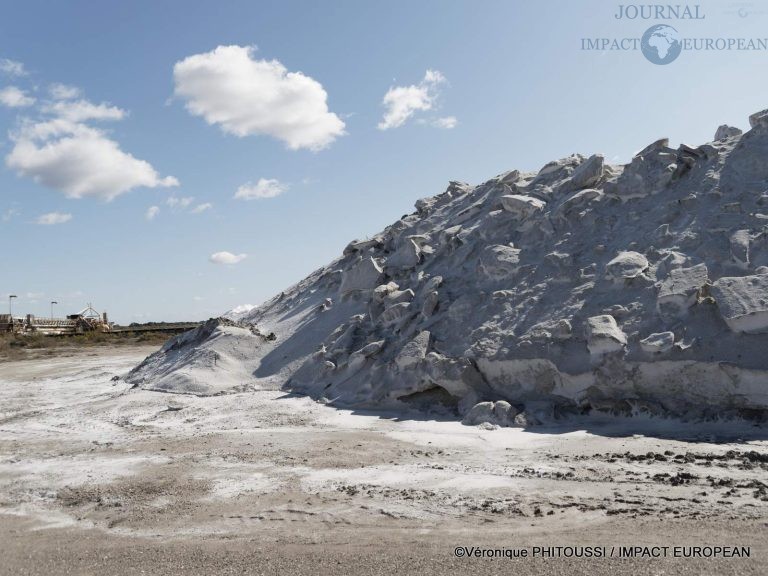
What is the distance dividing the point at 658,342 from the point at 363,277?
7.41 meters

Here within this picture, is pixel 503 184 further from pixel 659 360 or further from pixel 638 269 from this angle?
pixel 659 360

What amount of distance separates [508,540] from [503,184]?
11078 millimetres

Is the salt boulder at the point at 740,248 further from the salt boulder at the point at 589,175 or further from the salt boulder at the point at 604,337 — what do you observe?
the salt boulder at the point at 589,175

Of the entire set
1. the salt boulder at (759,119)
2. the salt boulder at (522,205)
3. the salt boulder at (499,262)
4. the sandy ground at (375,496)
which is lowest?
the sandy ground at (375,496)

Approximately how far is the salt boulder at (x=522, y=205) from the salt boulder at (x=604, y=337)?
13.0 feet

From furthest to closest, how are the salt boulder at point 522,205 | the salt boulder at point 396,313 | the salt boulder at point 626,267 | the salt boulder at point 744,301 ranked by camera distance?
the salt boulder at point 522,205 → the salt boulder at point 396,313 → the salt boulder at point 626,267 → the salt boulder at point 744,301

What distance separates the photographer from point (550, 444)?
6.54 meters

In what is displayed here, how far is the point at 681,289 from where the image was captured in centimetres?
780

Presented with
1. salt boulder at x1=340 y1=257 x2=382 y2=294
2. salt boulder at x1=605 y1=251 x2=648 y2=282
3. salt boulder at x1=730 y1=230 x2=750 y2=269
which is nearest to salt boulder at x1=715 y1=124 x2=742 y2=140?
salt boulder at x1=730 y1=230 x2=750 y2=269

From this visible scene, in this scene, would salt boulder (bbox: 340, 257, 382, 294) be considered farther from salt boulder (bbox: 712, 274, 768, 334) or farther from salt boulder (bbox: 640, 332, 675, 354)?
salt boulder (bbox: 712, 274, 768, 334)

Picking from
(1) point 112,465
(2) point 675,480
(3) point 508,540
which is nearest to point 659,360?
(2) point 675,480

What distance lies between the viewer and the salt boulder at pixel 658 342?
7246mm

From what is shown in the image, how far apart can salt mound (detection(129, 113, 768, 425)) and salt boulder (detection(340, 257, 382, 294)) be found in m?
0.03

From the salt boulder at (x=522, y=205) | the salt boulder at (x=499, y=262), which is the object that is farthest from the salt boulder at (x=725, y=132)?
the salt boulder at (x=499, y=262)
